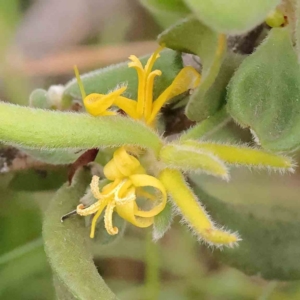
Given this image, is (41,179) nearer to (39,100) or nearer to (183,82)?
(39,100)

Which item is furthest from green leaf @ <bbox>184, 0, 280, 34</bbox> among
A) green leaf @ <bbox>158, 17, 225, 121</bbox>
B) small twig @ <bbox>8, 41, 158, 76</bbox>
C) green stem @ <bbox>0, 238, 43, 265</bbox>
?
small twig @ <bbox>8, 41, 158, 76</bbox>

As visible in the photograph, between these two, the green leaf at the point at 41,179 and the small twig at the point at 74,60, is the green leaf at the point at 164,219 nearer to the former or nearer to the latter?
the green leaf at the point at 41,179

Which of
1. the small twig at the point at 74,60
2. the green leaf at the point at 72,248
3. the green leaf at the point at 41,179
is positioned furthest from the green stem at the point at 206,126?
the small twig at the point at 74,60

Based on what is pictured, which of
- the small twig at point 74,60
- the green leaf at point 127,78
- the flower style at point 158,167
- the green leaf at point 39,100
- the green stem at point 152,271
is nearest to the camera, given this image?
the flower style at point 158,167

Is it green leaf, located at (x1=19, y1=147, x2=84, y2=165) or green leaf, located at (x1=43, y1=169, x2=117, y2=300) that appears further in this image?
green leaf, located at (x1=19, y1=147, x2=84, y2=165)

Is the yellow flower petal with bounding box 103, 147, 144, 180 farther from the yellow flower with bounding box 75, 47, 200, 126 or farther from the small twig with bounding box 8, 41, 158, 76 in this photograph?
the small twig with bounding box 8, 41, 158, 76

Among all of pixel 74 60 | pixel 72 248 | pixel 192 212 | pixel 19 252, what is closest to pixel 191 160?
pixel 192 212

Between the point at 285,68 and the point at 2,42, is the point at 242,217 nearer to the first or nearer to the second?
the point at 285,68
